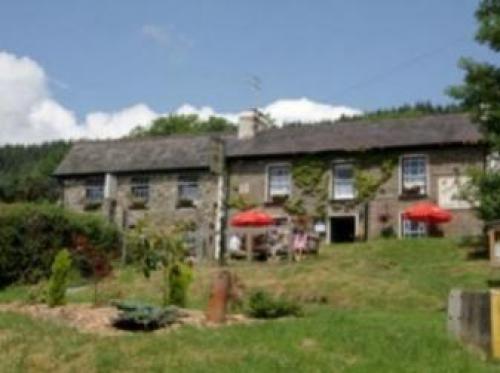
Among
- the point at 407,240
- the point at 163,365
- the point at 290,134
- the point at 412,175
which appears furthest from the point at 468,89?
the point at 163,365

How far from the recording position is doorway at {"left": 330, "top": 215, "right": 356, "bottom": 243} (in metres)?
40.5

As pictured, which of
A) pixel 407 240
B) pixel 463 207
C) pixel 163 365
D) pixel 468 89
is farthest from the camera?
pixel 463 207

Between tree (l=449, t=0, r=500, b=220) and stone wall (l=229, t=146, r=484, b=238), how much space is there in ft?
22.5

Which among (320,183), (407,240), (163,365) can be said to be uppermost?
(320,183)

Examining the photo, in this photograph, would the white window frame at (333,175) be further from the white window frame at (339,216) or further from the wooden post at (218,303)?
the wooden post at (218,303)

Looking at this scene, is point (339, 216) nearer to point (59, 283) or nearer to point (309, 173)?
point (309, 173)

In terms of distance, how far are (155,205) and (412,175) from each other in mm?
12172

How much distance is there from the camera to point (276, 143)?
4244 centimetres

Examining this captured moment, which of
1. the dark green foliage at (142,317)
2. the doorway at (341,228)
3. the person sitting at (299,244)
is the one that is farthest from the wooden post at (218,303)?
the doorway at (341,228)

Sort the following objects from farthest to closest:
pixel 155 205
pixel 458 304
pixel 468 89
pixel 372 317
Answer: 1. pixel 155 205
2. pixel 468 89
3. pixel 372 317
4. pixel 458 304

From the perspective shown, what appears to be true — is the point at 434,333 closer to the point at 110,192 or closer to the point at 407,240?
the point at 407,240

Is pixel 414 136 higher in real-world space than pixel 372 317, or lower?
higher

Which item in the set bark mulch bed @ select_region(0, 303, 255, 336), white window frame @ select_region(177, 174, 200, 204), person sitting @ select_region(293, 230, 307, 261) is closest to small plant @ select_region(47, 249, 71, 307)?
bark mulch bed @ select_region(0, 303, 255, 336)

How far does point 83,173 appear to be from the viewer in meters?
45.6
